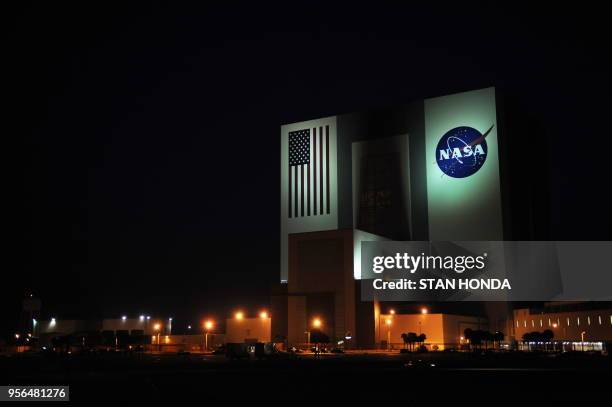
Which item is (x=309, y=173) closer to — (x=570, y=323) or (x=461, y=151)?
(x=461, y=151)

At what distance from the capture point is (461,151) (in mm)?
107000

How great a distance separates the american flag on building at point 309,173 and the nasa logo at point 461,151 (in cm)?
2117

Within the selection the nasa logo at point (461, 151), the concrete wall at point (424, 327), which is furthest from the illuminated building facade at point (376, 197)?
the concrete wall at point (424, 327)

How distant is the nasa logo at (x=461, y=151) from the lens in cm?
10531

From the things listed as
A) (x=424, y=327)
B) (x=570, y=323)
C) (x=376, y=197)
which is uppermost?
(x=376, y=197)

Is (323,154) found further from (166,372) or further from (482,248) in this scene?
(166,372)

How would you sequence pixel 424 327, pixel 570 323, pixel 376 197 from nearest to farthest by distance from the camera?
pixel 424 327, pixel 570 323, pixel 376 197

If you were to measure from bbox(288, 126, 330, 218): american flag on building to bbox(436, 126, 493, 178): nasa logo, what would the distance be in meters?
21.2

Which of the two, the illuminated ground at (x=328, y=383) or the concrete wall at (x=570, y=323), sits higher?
the concrete wall at (x=570, y=323)

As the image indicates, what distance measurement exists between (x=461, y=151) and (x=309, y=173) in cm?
2786

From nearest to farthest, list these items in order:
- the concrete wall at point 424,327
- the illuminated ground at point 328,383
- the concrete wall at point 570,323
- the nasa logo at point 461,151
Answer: the illuminated ground at point 328,383 < the concrete wall at point 570,323 < the concrete wall at point 424,327 < the nasa logo at point 461,151

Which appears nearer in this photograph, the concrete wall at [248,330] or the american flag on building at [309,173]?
the concrete wall at [248,330]

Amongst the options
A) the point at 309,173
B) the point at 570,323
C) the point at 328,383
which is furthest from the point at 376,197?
the point at 328,383

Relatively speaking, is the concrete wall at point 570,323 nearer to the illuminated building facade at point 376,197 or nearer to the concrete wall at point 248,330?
the illuminated building facade at point 376,197
